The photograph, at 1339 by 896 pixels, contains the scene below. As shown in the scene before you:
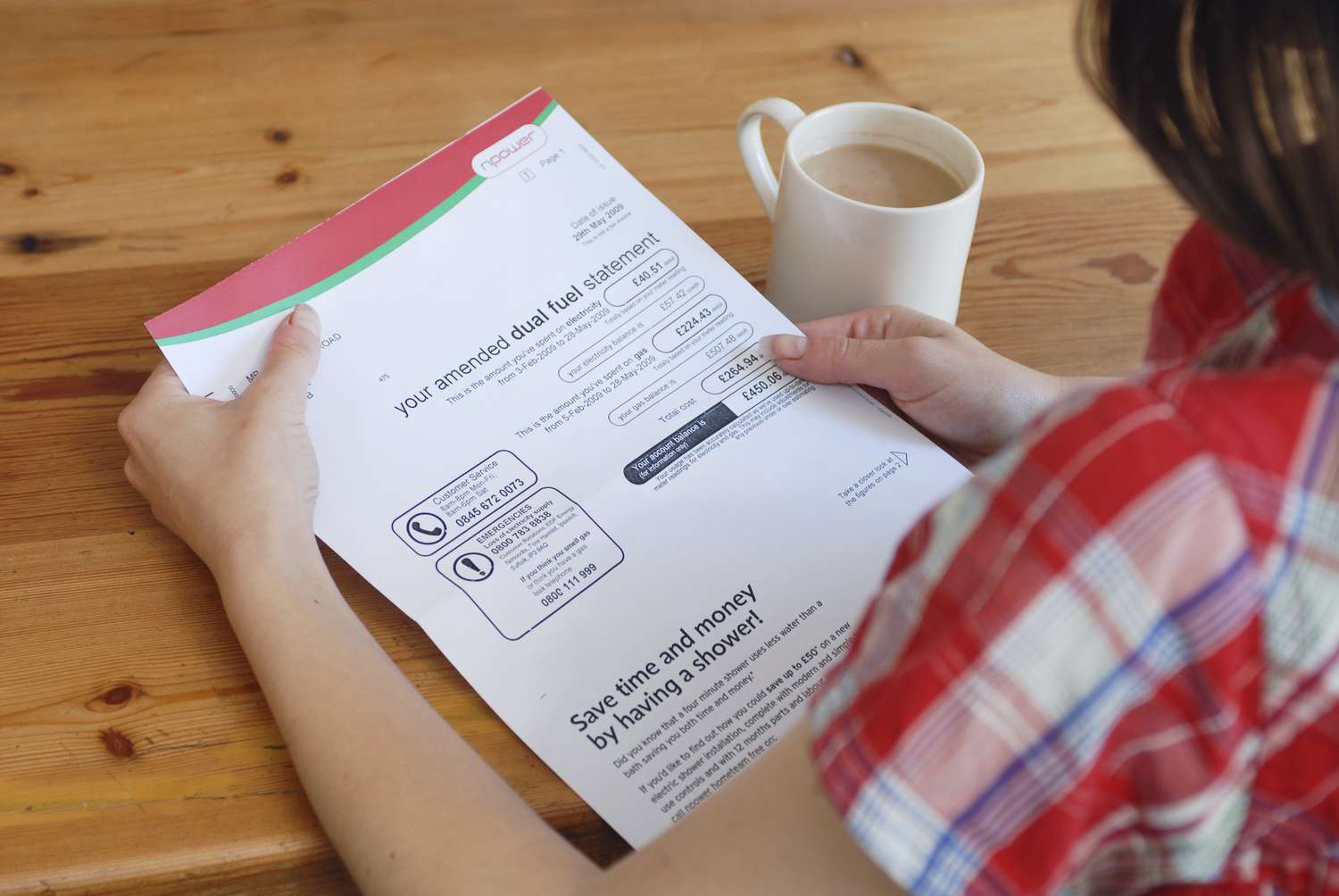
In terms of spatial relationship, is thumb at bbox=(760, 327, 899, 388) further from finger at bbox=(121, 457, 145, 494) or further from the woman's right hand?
finger at bbox=(121, 457, 145, 494)

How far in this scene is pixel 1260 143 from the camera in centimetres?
33

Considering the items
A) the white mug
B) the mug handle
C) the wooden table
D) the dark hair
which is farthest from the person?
the mug handle

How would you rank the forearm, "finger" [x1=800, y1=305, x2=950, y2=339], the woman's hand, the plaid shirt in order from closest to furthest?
the plaid shirt → the forearm → the woman's hand → "finger" [x1=800, y1=305, x2=950, y2=339]

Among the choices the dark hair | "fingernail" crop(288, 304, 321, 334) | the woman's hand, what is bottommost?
the woman's hand

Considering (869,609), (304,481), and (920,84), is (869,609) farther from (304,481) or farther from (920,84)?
(920,84)

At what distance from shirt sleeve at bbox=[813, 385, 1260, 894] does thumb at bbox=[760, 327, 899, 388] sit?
1.07 ft

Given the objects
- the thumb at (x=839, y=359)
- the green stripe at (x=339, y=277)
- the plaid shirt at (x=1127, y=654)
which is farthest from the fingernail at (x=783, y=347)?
the plaid shirt at (x=1127, y=654)

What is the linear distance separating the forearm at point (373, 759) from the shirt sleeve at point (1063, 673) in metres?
0.19

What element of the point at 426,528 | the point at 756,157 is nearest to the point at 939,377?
the point at 756,157

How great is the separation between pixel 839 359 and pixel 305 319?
0.31 metres

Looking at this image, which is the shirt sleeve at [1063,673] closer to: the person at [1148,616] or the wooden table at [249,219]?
the person at [1148,616]

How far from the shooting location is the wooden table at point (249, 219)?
1.82 ft

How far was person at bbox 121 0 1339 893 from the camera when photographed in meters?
0.32

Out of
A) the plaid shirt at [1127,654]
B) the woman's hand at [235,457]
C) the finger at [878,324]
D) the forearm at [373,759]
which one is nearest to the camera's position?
the plaid shirt at [1127,654]
